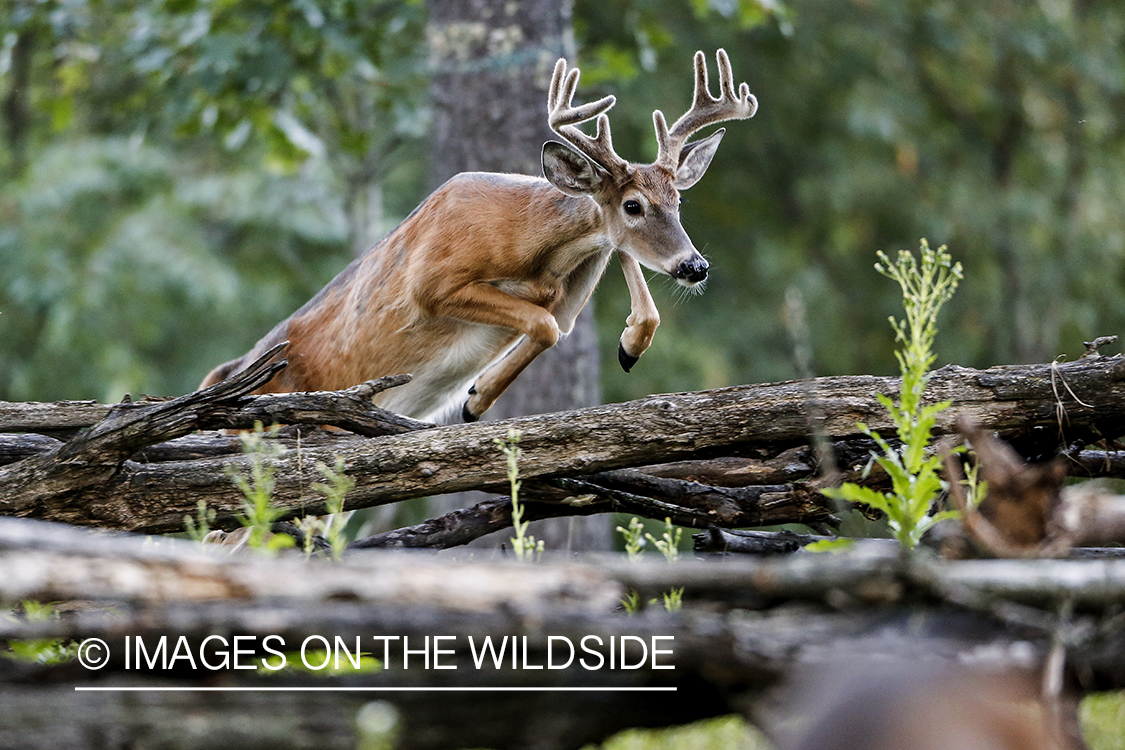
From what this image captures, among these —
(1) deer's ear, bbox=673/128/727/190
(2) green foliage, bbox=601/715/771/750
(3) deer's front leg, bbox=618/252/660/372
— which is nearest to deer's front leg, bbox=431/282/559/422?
(3) deer's front leg, bbox=618/252/660/372

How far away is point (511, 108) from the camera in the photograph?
662 centimetres

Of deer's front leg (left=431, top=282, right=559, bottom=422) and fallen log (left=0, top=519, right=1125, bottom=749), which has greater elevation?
deer's front leg (left=431, top=282, right=559, bottom=422)

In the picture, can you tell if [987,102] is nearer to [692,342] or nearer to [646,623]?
[692,342]

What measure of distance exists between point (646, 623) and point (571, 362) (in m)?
Answer: 4.70

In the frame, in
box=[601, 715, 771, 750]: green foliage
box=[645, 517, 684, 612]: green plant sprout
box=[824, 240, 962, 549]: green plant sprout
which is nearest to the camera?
box=[601, 715, 771, 750]: green foliage

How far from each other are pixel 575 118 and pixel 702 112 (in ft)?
2.26

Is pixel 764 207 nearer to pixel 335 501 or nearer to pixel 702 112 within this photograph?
pixel 702 112

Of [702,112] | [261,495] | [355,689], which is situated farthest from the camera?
[702,112]

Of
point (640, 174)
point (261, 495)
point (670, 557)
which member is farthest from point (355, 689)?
point (640, 174)

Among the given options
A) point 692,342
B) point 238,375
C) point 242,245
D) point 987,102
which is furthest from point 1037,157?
point 238,375

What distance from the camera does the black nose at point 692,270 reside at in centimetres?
507

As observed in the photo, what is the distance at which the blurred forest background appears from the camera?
12844mm

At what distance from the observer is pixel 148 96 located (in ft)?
30.0

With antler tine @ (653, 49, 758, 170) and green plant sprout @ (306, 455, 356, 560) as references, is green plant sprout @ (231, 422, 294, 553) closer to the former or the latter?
green plant sprout @ (306, 455, 356, 560)
